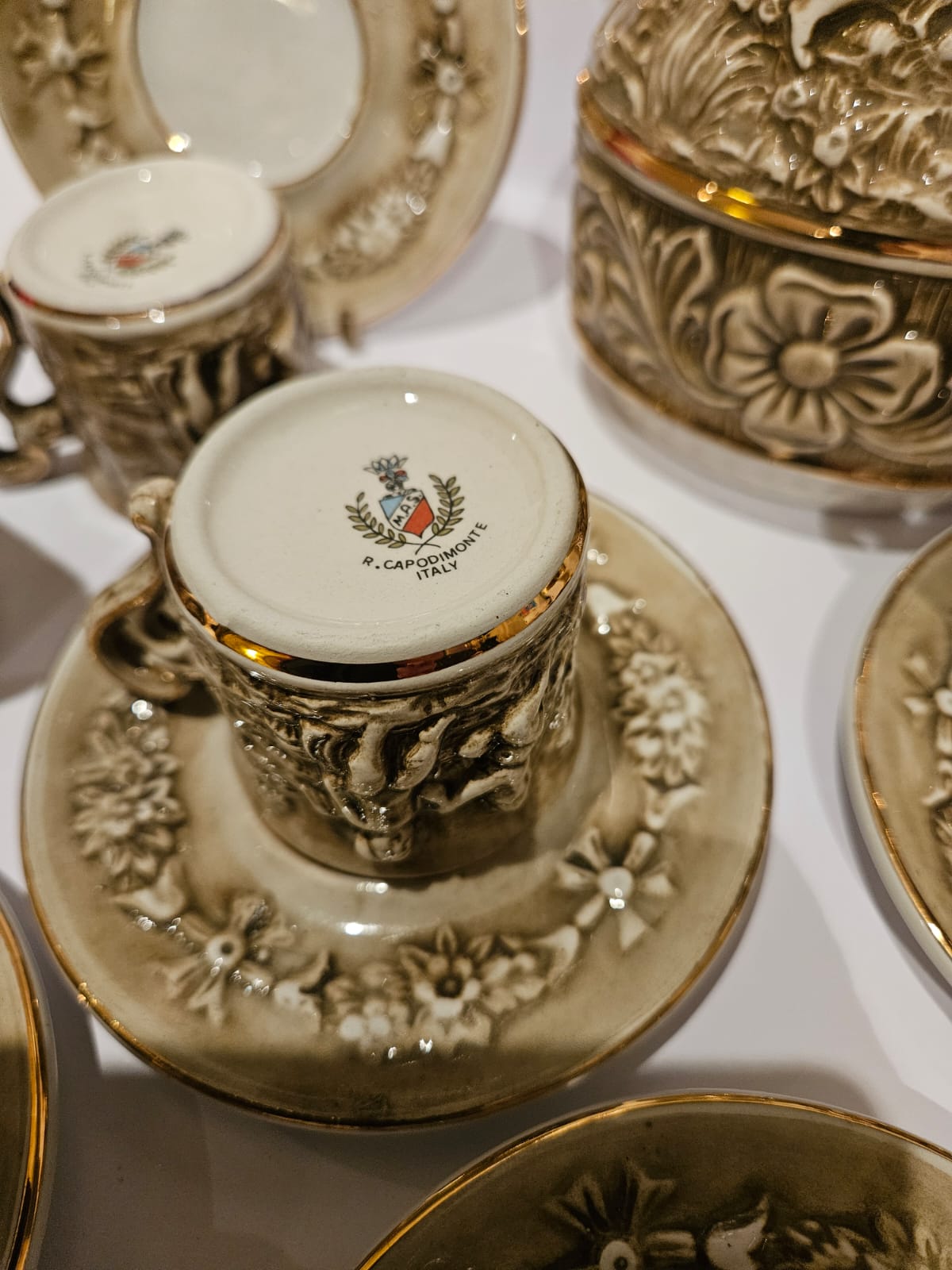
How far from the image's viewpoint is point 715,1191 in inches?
12.1

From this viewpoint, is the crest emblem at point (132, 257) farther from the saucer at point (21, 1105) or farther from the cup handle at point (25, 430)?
the saucer at point (21, 1105)

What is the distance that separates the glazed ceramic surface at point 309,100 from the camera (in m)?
0.57

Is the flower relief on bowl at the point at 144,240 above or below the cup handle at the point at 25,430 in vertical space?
above

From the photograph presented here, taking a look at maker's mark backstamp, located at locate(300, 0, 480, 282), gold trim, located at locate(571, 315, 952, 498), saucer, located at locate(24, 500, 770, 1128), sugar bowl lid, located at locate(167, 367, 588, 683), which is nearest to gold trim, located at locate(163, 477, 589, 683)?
sugar bowl lid, located at locate(167, 367, 588, 683)

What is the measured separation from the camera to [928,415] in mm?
437

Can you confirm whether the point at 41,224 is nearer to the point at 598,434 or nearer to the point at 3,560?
the point at 3,560

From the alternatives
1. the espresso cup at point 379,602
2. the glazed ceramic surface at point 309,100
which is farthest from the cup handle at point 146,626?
the glazed ceramic surface at point 309,100

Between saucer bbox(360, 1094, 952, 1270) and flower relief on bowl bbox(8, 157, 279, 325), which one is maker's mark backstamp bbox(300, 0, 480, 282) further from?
saucer bbox(360, 1094, 952, 1270)

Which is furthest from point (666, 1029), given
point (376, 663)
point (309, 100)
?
point (309, 100)

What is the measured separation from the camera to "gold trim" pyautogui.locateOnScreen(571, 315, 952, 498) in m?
0.48

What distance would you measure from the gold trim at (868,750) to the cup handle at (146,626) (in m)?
0.30

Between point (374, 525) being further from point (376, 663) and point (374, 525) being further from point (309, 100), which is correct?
point (309, 100)

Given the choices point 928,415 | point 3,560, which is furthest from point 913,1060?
point 3,560

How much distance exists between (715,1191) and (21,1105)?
25 centimetres
